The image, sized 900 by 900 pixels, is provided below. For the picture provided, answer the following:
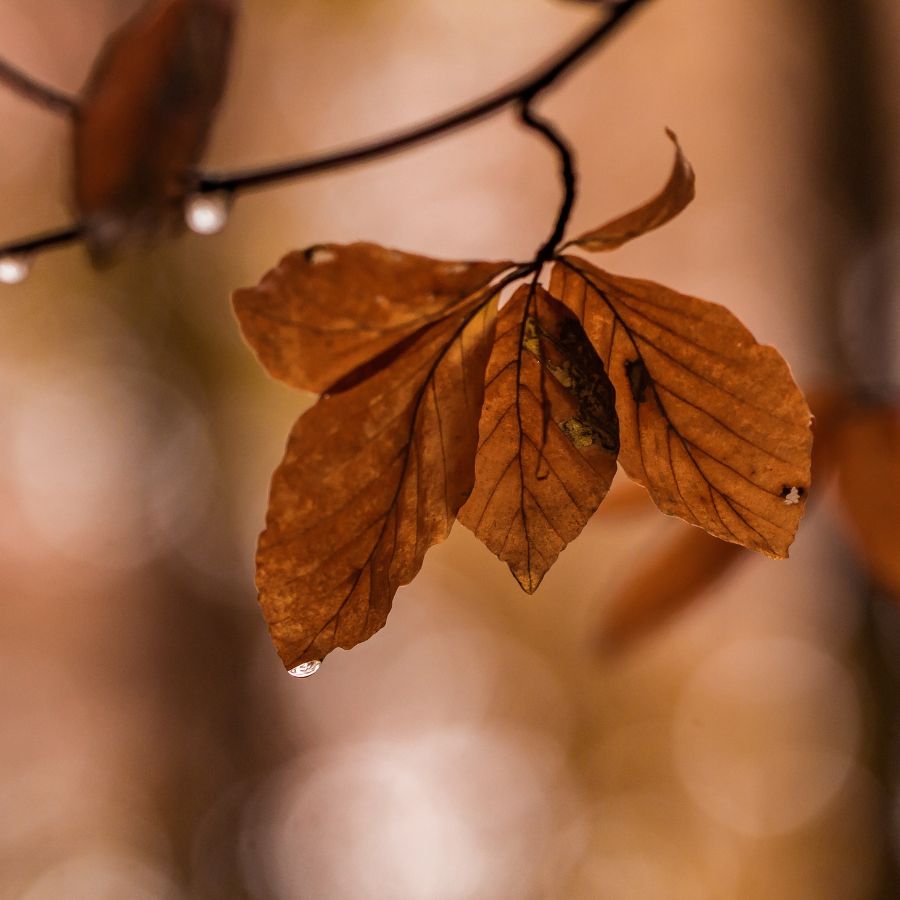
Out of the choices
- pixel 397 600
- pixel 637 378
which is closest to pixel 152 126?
pixel 637 378

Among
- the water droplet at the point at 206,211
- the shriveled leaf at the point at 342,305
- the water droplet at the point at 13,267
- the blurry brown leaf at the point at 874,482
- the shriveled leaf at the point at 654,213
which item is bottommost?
the blurry brown leaf at the point at 874,482

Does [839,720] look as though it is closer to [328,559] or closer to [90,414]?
[328,559]

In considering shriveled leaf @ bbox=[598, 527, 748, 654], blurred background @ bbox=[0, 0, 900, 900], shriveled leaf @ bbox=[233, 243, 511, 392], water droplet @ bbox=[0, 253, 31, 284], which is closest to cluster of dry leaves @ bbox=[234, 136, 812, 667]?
shriveled leaf @ bbox=[233, 243, 511, 392]

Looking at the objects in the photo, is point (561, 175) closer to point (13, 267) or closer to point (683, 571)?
point (13, 267)

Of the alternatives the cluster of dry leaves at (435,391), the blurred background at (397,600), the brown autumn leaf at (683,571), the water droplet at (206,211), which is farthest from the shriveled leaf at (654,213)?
the blurred background at (397,600)

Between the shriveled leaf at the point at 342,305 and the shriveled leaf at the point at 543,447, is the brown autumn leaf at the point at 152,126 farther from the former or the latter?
the shriveled leaf at the point at 543,447

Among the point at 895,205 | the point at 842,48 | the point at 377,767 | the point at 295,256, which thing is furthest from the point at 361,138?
the point at 295,256
